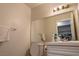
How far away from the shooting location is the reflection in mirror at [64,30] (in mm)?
2066

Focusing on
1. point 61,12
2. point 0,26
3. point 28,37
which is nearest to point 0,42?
point 0,26

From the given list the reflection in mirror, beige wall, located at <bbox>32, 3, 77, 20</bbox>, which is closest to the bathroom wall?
beige wall, located at <bbox>32, 3, 77, 20</bbox>

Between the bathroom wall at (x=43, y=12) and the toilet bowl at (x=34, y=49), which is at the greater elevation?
the bathroom wall at (x=43, y=12)

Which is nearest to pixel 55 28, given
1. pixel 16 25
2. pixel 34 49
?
pixel 34 49

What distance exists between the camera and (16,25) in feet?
8.46

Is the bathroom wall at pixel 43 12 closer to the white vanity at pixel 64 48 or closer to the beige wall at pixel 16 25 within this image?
the beige wall at pixel 16 25

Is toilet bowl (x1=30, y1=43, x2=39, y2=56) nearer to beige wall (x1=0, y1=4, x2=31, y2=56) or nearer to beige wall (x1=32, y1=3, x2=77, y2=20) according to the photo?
beige wall (x1=0, y1=4, x2=31, y2=56)

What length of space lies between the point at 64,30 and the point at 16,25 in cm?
119

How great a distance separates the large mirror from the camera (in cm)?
207

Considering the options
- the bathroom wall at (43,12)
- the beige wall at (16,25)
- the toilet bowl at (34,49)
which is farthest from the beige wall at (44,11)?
the toilet bowl at (34,49)

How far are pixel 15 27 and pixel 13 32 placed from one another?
14 cm

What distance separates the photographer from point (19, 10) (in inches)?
106

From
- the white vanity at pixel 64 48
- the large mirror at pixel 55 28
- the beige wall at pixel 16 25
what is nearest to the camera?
the white vanity at pixel 64 48

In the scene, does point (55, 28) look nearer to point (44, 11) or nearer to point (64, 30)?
point (64, 30)
